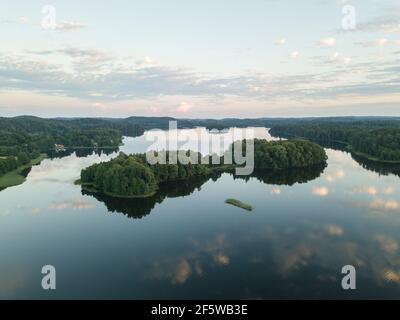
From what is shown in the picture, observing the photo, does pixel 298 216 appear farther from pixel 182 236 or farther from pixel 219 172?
pixel 219 172

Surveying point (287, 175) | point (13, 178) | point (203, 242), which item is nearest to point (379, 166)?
point (287, 175)

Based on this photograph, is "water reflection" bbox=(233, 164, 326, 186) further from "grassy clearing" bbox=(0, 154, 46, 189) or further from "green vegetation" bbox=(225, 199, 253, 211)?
"grassy clearing" bbox=(0, 154, 46, 189)

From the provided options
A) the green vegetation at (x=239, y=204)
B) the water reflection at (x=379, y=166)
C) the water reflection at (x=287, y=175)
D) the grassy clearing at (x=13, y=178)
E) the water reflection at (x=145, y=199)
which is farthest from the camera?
the water reflection at (x=379, y=166)

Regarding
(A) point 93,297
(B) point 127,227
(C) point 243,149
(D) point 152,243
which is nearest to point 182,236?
(D) point 152,243

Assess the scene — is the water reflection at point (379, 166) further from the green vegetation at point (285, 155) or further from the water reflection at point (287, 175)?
the water reflection at point (287, 175)

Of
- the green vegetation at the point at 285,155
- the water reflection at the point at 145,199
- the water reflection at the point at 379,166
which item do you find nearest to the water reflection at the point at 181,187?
the water reflection at the point at 145,199

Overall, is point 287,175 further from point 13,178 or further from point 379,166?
→ point 13,178

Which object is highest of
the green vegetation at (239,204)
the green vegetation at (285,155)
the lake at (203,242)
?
the green vegetation at (285,155)
